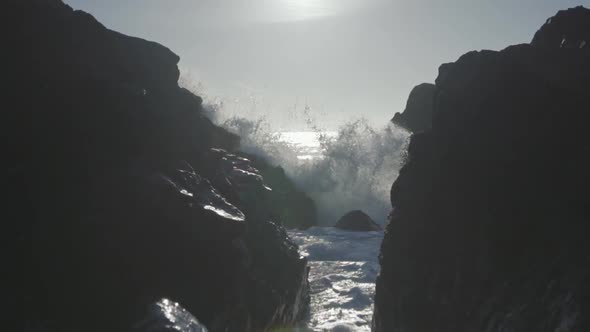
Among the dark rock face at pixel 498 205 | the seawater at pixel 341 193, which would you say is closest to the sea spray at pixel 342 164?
the seawater at pixel 341 193

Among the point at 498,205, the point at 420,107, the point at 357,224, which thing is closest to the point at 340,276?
the point at 357,224

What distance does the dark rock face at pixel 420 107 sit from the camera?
3459 cm

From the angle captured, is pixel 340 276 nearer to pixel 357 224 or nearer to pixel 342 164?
pixel 357 224

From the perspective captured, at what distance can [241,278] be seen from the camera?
8.28 metres

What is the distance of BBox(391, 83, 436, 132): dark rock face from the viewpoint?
113 ft

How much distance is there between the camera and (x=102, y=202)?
6754 mm

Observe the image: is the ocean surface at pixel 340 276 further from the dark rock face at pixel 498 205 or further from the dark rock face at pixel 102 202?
the dark rock face at pixel 498 205

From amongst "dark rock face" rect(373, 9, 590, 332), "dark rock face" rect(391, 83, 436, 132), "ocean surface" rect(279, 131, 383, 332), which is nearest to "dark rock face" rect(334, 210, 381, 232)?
"ocean surface" rect(279, 131, 383, 332)

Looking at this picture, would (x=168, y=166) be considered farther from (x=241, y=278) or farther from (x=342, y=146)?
(x=342, y=146)

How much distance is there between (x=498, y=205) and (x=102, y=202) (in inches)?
218

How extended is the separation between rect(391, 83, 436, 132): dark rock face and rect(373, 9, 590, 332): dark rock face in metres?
25.6

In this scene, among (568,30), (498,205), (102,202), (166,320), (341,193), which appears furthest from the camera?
(341,193)

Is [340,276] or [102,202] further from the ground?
[102,202]

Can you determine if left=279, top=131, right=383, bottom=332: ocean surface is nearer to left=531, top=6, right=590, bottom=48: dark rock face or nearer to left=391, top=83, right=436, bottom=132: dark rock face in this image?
left=531, top=6, right=590, bottom=48: dark rock face
